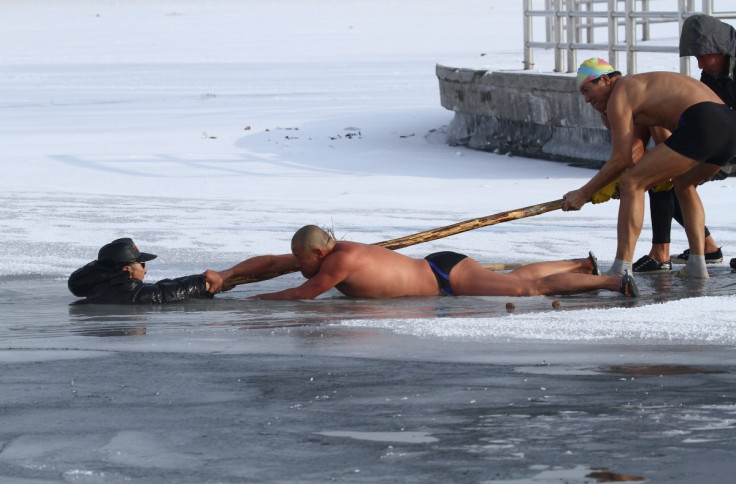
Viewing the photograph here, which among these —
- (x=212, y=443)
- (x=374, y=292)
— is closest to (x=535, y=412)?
(x=212, y=443)

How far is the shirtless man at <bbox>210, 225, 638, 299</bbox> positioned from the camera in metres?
6.75

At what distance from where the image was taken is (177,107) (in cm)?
2056

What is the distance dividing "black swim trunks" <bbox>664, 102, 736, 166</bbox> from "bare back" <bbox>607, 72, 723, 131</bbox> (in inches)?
2.5

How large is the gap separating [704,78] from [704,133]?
888mm

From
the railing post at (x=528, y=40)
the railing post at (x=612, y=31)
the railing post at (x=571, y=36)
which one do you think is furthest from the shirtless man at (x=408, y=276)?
the railing post at (x=528, y=40)

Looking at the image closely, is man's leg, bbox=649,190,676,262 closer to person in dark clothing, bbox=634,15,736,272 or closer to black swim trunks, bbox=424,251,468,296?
person in dark clothing, bbox=634,15,736,272

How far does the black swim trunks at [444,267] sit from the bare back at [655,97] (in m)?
1.23

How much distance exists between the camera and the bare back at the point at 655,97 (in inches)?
278

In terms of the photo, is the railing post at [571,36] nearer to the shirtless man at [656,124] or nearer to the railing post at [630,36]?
the railing post at [630,36]

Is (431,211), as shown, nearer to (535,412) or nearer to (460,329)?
(460,329)

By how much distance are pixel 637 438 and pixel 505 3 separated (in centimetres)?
6864

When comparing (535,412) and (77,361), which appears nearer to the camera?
(535,412)

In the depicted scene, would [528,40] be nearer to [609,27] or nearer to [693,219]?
[609,27]

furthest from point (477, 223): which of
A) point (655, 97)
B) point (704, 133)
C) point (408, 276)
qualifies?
point (704, 133)
